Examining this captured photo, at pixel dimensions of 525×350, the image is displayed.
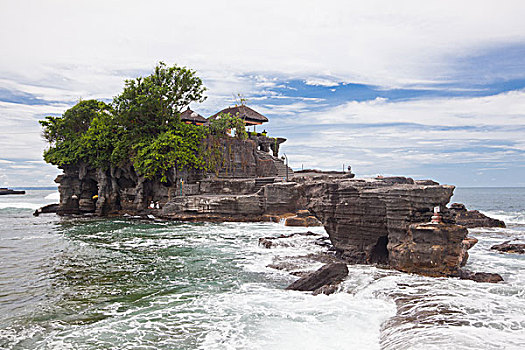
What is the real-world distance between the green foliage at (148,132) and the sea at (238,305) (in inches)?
616

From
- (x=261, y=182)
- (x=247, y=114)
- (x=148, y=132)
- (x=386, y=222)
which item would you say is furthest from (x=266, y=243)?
(x=247, y=114)

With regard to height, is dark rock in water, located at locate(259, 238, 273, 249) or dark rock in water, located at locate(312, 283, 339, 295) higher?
dark rock in water, located at locate(259, 238, 273, 249)

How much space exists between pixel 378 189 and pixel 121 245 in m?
11.9

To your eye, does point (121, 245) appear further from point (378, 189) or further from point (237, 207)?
point (378, 189)

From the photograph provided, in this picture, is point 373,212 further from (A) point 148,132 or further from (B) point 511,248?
(A) point 148,132

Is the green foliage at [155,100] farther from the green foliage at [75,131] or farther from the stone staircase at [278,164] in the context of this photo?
the stone staircase at [278,164]

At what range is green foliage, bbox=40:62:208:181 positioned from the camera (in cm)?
2955

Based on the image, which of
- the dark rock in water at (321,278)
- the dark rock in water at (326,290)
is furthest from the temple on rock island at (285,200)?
the dark rock in water at (326,290)

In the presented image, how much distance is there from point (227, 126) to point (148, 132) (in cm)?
698

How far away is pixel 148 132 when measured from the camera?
104 ft

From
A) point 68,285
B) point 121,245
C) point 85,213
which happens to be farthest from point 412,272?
point 85,213

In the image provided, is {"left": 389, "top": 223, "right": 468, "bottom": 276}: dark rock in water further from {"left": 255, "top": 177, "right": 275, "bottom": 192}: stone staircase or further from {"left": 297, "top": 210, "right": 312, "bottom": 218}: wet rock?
{"left": 255, "top": 177, "right": 275, "bottom": 192}: stone staircase

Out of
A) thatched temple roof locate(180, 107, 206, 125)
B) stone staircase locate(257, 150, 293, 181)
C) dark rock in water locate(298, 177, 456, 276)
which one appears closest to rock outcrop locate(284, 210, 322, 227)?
dark rock in water locate(298, 177, 456, 276)

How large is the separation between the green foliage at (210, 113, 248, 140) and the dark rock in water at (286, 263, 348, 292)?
25118 millimetres
